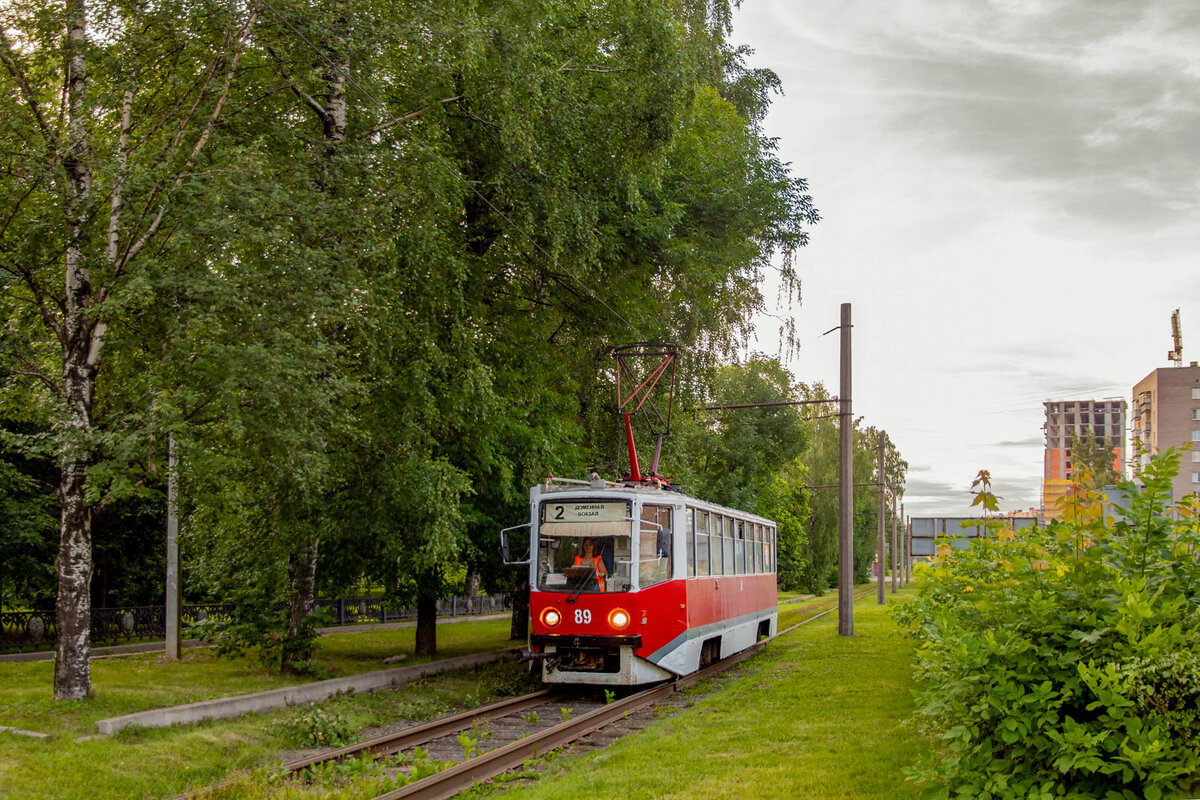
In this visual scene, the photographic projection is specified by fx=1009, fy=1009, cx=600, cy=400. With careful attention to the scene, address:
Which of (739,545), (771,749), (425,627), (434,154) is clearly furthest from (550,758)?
(739,545)

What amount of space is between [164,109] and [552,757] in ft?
34.4

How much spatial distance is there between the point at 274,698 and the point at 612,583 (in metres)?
5.08

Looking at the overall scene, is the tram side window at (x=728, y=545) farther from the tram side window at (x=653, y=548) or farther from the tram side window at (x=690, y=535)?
the tram side window at (x=653, y=548)

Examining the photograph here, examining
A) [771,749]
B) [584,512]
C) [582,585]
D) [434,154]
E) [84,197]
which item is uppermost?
[434,154]

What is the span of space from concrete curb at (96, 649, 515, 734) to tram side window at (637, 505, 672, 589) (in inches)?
185

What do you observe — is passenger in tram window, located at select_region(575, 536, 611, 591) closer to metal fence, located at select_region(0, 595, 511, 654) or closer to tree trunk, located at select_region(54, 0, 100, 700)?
metal fence, located at select_region(0, 595, 511, 654)

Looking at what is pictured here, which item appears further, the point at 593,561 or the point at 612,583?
the point at 593,561

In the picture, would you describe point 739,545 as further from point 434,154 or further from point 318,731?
point 318,731

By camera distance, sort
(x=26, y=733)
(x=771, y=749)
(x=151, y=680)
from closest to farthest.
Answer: (x=771, y=749) < (x=26, y=733) < (x=151, y=680)

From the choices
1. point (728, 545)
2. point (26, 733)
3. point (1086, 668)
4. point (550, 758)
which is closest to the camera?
point (1086, 668)

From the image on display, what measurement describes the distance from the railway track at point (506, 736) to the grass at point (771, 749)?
58cm

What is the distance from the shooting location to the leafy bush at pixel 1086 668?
5133 mm

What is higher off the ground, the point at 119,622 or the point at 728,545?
the point at 728,545

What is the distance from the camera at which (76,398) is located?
41.2 feet
